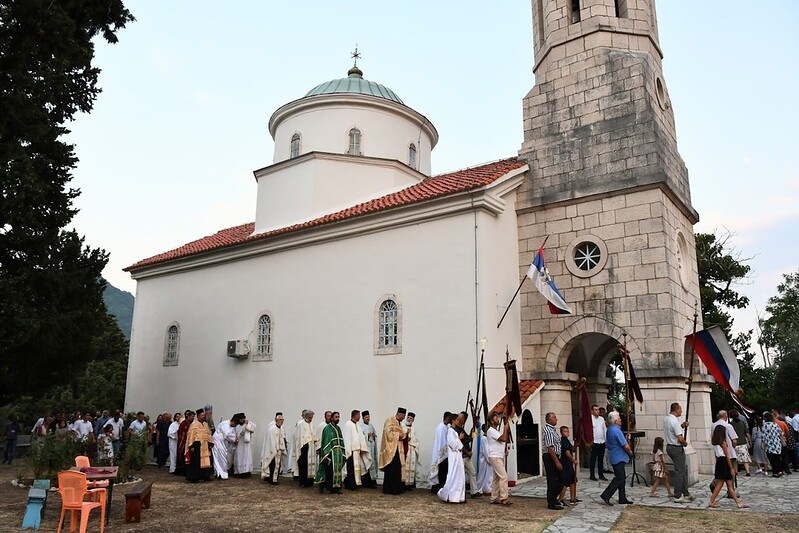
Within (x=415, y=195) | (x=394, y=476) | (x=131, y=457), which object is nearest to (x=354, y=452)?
(x=394, y=476)

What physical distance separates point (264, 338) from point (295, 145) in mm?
6182

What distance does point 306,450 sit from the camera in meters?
12.4

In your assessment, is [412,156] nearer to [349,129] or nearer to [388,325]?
[349,129]

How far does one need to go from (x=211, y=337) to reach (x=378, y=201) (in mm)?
6390

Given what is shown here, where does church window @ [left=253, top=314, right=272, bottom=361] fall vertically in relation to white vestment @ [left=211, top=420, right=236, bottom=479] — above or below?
above

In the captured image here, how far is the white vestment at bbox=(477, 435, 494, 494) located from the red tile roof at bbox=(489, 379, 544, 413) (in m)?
0.90

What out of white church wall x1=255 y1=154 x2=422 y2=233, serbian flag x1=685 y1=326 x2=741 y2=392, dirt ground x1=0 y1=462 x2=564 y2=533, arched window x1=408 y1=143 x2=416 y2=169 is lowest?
dirt ground x1=0 y1=462 x2=564 y2=533

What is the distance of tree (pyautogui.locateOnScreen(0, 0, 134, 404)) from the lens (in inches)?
434

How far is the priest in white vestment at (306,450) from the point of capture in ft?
40.3

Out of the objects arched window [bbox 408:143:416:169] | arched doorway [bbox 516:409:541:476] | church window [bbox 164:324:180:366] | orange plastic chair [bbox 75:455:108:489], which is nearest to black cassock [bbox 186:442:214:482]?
orange plastic chair [bbox 75:455:108:489]

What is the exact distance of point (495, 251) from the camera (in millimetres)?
13078

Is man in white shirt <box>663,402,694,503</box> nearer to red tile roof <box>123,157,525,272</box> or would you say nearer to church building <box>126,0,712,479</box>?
church building <box>126,0,712,479</box>

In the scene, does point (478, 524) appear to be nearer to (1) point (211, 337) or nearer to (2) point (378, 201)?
(2) point (378, 201)

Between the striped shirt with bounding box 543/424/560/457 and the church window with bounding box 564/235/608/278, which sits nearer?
the striped shirt with bounding box 543/424/560/457
